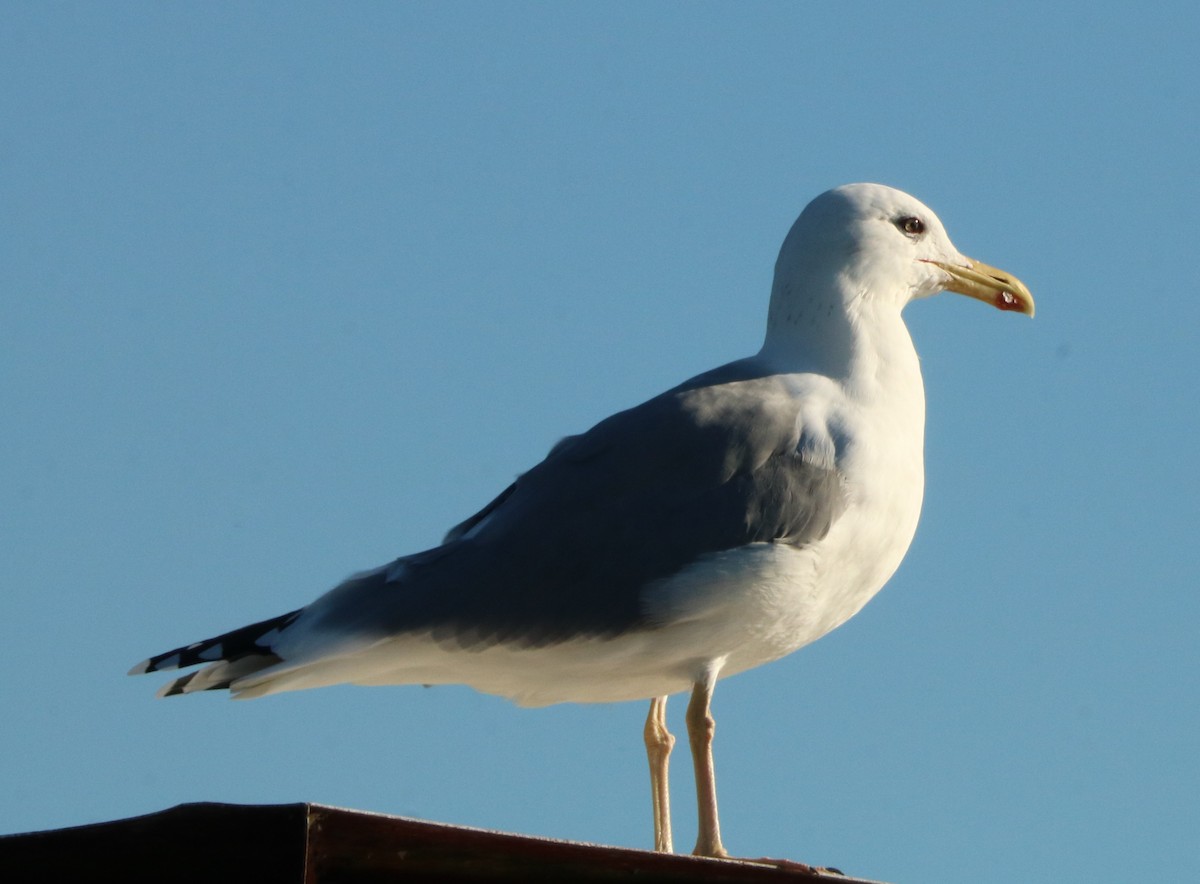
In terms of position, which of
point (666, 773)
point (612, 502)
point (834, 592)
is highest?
point (612, 502)

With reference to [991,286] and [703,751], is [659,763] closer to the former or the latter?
[703,751]

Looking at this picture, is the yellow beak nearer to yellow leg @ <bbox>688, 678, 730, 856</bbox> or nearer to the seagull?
the seagull

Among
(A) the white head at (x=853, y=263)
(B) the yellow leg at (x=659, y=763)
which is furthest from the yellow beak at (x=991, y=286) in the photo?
(B) the yellow leg at (x=659, y=763)

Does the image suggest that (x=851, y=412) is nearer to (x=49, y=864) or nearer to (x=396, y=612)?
(x=396, y=612)

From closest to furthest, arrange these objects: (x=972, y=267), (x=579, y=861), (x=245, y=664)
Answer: (x=579, y=861) → (x=245, y=664) → (x=972, y=267)

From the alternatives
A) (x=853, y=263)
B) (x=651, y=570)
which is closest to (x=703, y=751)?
(x=651, y=570)

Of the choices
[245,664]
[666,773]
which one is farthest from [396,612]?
[666,773]

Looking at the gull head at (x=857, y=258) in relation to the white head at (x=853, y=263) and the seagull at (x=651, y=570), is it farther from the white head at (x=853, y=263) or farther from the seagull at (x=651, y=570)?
the seagull at (x=651, y=570)
